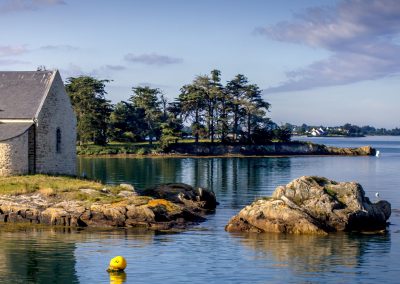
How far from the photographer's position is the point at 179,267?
3209 cm

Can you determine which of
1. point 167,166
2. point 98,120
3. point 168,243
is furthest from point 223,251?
point 98,120

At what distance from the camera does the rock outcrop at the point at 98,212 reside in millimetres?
43094

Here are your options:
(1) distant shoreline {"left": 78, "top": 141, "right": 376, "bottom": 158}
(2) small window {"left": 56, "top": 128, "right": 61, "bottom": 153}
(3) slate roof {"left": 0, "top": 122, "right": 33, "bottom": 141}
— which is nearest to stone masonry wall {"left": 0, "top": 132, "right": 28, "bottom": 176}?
(3) slate roof {"left": 0, "top": 122, "right": 33, "bottom": 141}

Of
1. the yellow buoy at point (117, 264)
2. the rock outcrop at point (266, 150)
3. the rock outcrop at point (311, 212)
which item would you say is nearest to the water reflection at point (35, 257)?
the yellow buoy at point (117, 264)

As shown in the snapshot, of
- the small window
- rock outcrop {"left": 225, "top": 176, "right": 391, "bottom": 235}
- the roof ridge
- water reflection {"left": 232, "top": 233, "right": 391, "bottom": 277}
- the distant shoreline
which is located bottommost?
water reflection {"left": 232, "top": 233, "right": 391, "bottom": 277}

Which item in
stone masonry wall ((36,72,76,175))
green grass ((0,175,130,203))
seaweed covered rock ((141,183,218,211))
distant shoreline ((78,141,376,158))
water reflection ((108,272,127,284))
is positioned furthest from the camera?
distant shoreline ((78,141,376,158))

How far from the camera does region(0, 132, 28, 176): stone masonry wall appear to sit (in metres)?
50.4

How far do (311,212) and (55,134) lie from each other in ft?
74.3

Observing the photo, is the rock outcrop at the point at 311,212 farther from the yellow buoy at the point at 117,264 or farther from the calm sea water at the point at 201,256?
the yellow buoy at the point at 117,264

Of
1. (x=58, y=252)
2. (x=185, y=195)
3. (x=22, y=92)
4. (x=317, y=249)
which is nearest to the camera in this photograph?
(x=58, y=252)

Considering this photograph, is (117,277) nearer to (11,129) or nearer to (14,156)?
(14,156)

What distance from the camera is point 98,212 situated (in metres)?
43.3

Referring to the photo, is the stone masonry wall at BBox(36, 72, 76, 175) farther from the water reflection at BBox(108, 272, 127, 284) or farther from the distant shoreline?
the distant shoreline

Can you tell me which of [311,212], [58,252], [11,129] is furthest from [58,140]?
[311,212]
